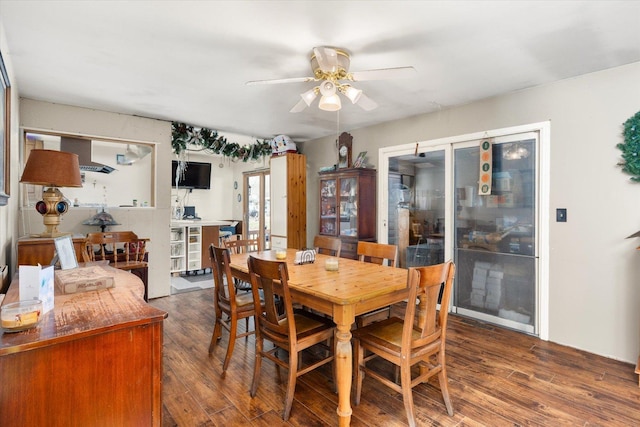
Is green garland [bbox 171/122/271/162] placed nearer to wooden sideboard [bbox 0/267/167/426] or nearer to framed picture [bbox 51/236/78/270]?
framed picture [bbox 51/236/78/270]

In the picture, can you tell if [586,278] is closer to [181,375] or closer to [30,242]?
[181,375]

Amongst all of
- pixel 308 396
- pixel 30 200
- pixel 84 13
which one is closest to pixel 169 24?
pixel 84 13

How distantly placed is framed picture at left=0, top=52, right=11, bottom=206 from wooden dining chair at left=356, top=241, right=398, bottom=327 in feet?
8.09

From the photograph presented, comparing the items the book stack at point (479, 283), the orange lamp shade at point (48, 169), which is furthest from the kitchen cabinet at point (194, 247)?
the book stack at point (479, 283)

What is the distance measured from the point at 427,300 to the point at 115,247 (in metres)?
3.27

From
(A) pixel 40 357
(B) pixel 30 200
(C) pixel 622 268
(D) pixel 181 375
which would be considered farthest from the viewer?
(B) pixel 30 200

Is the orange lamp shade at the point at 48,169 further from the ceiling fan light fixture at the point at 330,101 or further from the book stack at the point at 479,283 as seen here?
the book stack at the point at 479,283

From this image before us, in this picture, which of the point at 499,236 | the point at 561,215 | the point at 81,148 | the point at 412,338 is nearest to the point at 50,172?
the point at 81,148

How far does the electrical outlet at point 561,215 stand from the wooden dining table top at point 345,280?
1717 mm

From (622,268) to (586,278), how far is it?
257 mm

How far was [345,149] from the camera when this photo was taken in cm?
477

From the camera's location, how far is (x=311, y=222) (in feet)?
18.2

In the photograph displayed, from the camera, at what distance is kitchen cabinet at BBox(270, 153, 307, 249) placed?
5.15m

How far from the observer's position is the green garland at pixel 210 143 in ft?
14.6
